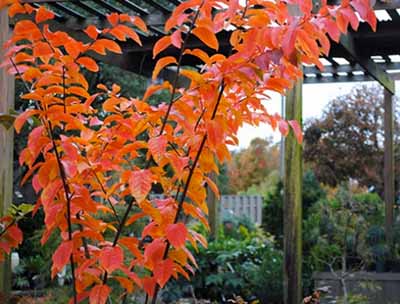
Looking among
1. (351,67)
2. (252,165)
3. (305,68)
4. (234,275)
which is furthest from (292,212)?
(252,165)

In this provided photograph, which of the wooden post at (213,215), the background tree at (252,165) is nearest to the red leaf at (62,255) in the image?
the wooden post at (213,215)

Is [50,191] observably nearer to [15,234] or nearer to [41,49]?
[41,49]

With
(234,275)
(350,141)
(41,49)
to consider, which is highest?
(350,141)

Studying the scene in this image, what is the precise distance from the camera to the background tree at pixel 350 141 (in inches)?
505

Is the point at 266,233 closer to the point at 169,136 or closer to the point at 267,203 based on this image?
the point at 267,203

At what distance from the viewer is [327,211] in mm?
6855

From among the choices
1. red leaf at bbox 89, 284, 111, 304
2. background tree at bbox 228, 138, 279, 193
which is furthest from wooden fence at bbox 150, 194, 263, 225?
red leaf at bbox 89, 284, 111, 304

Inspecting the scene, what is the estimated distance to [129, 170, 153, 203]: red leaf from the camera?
1.83 meters

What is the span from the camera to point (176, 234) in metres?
1.90

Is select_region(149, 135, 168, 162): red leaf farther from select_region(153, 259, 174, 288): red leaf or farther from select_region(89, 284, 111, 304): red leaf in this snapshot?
select_region(89, 284, 111, 304): red leaf

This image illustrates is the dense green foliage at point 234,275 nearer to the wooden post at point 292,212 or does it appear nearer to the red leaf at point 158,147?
the wooden post at point 292,212

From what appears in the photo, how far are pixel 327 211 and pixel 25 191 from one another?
519 centimetres

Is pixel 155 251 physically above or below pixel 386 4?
below

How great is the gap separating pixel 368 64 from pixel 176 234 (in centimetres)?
591
